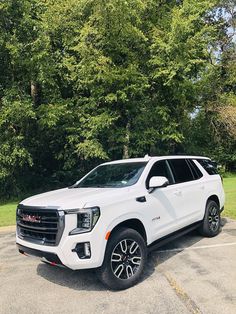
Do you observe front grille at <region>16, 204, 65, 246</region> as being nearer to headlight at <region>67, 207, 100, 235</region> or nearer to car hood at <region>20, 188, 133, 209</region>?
car hood at <region>20, 188, 133, 209</region>

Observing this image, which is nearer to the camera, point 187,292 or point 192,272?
point 187,292

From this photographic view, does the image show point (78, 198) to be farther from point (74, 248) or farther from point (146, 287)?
point (146, 287)

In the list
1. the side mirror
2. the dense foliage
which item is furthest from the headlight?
the dense foliage

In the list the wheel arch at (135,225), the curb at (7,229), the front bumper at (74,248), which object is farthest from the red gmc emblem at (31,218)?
the curb at (7,229)

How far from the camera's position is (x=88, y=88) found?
55.8 ft

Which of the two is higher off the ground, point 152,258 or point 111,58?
point 111,58

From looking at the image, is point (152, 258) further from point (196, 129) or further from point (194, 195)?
point (196, 129)

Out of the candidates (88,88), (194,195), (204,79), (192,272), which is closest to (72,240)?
(192,272)

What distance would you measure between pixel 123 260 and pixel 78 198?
108 centimetres

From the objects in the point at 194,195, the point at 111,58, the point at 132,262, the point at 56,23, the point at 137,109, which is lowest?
the point at 132,262

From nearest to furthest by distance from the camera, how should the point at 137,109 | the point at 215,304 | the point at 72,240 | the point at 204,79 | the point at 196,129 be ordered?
1. the point at 215,304
2. the point at 72,240
3. the point at 137,109
4. the point at 204,79
5. the point at 196,129

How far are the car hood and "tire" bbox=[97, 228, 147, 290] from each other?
523 mm

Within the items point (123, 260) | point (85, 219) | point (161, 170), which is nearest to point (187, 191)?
point (161, 170)

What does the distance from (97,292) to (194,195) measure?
2915 millimetres
